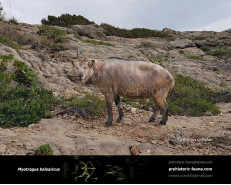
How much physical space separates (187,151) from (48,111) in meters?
4.26

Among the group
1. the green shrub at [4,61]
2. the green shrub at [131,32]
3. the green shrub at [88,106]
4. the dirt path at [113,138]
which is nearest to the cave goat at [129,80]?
the dirt path at [113,138]

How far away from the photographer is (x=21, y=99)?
7.15 m

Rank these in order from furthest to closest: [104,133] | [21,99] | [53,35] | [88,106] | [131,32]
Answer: [131,32], [53,35], [88,106], [21,99], [104,133]

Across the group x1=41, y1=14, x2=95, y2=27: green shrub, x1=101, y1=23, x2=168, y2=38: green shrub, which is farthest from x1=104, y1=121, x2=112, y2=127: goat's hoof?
x1=101, y1=23, x2=168, y2=38: green shrub

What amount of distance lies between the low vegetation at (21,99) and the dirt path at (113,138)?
0.37 m

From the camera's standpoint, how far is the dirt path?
16.2 feet

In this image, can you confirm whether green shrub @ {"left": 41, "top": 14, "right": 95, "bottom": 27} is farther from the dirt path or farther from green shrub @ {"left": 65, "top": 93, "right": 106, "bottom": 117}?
the dirt path

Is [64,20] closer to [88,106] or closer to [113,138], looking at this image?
[88,106]

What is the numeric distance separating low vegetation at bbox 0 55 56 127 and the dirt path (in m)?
0.37

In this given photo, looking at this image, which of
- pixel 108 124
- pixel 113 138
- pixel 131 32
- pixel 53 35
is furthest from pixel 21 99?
pixel 131 32

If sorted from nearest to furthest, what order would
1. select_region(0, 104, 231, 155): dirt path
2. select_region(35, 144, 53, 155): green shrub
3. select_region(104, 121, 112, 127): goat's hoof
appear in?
select_region(35, 144, 53, 155): green shrub, select_region(0, 104, 231, 155): dirt path, select_region(104, 121, 112, 127): goat's hoof

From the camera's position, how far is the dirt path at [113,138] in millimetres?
4941

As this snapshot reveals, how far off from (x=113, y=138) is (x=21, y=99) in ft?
10.9

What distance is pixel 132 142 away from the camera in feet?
17.9
